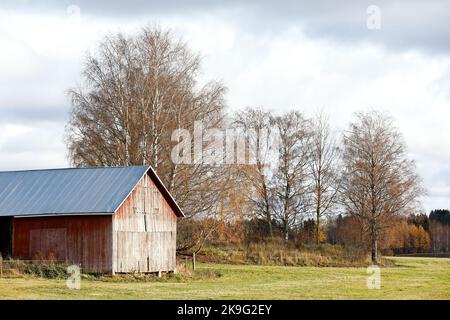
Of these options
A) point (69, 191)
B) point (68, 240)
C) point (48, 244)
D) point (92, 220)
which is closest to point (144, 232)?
point (92, 220)

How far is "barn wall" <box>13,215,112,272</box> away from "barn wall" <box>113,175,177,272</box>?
0.58 meters

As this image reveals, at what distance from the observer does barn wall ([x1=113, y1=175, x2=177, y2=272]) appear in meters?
40.4

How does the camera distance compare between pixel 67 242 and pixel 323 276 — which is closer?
pixel 67 242

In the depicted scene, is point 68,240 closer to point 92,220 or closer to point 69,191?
point 92,220

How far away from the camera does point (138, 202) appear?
4178 cm

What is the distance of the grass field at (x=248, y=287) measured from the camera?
29438 millimetres

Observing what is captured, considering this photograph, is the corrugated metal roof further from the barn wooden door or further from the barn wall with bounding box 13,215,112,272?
the barn wooden door

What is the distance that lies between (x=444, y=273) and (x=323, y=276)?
10030 mm

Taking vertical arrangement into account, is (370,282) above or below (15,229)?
below

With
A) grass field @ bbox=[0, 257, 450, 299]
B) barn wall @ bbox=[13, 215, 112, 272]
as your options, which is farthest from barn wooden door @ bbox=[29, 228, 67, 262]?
grass field @ bbox=[0, 257, 450, 299]

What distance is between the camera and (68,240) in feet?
133
